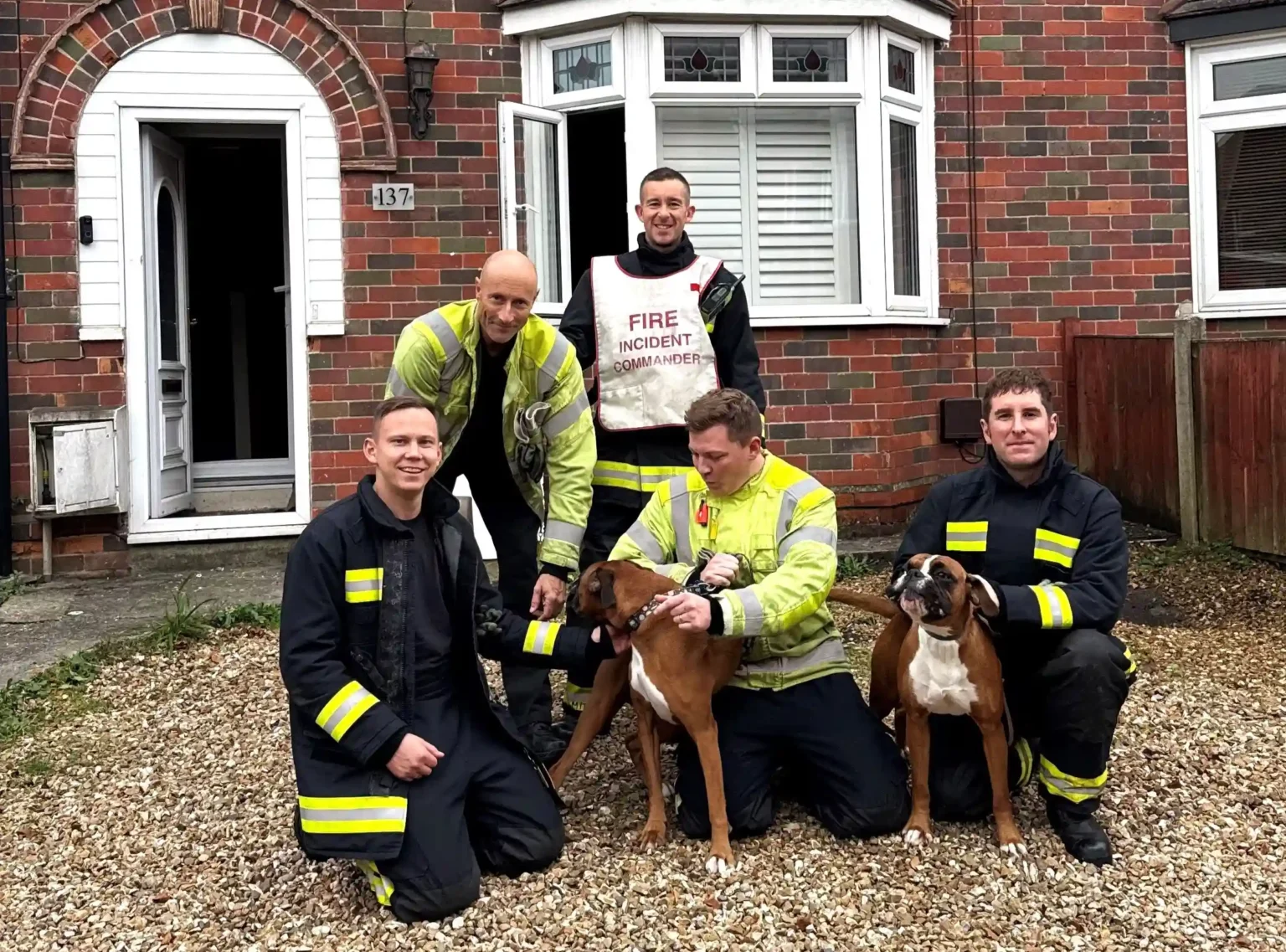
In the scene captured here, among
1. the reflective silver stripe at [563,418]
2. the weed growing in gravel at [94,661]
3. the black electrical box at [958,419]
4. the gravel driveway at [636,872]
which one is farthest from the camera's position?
the black electrical box at [958,419]

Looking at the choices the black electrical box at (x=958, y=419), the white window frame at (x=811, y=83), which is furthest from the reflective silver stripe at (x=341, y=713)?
the black electrical box at (x=958, y=419)

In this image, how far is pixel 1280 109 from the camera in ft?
30.3

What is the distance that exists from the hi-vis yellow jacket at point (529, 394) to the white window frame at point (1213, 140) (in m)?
6.46

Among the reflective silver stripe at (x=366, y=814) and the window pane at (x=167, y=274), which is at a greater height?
the window pane at (x=167, y=274)

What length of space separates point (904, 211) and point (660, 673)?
5985 millimetres

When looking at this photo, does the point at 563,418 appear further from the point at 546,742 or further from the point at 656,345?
the point at 546,742

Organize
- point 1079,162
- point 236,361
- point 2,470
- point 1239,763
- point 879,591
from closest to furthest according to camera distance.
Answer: point 1239,763, point 879,591, point 2,470, point 1079,162, point 236,361

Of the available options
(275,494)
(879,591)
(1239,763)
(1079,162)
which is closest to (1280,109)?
(1079,162)

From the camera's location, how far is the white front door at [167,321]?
844 centimetres

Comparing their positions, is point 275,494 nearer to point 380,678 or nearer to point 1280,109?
point 380,678

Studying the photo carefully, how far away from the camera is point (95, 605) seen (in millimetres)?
7473

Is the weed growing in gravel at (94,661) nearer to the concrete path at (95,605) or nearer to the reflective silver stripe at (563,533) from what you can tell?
the concrete path at (95,605)

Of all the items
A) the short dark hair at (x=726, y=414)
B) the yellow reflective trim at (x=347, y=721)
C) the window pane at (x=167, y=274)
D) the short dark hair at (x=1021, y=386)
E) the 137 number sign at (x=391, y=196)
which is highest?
the 137 number sign at (x=391, y=196)

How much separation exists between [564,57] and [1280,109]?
488cm
